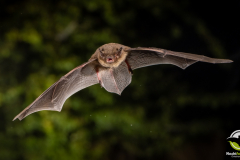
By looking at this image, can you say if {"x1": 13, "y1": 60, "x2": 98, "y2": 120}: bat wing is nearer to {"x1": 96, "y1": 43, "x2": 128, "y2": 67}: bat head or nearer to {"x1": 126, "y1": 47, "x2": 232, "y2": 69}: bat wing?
{"x1": 96, "y1": 43, "x2": 128, "y2": 67}: bat head

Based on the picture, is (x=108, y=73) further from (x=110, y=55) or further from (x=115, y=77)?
(x=110, y=55)

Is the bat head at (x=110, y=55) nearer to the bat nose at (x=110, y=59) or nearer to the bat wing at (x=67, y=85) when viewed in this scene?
the bat nose at (x=110, y=59)

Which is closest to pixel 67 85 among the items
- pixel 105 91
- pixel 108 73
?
pixel 108 73

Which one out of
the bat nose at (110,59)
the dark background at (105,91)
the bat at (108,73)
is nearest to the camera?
the bat nose at (110,59)

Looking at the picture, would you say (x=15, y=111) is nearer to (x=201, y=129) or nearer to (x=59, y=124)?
(x=59, y=124)

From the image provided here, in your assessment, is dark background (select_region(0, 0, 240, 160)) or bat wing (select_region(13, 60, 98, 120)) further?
dark background (select_region(0, 0, 240, 160))

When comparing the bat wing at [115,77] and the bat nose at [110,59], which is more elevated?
the bat nose at [110,59]

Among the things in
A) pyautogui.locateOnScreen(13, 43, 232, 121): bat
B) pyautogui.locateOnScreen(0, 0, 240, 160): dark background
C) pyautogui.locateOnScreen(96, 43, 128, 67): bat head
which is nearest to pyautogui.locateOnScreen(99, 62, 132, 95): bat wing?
pyautogui.locateOnScreen(13, 43, 232, 121): bat

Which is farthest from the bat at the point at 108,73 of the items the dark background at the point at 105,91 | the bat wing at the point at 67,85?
the dark background at the point at 105,91
